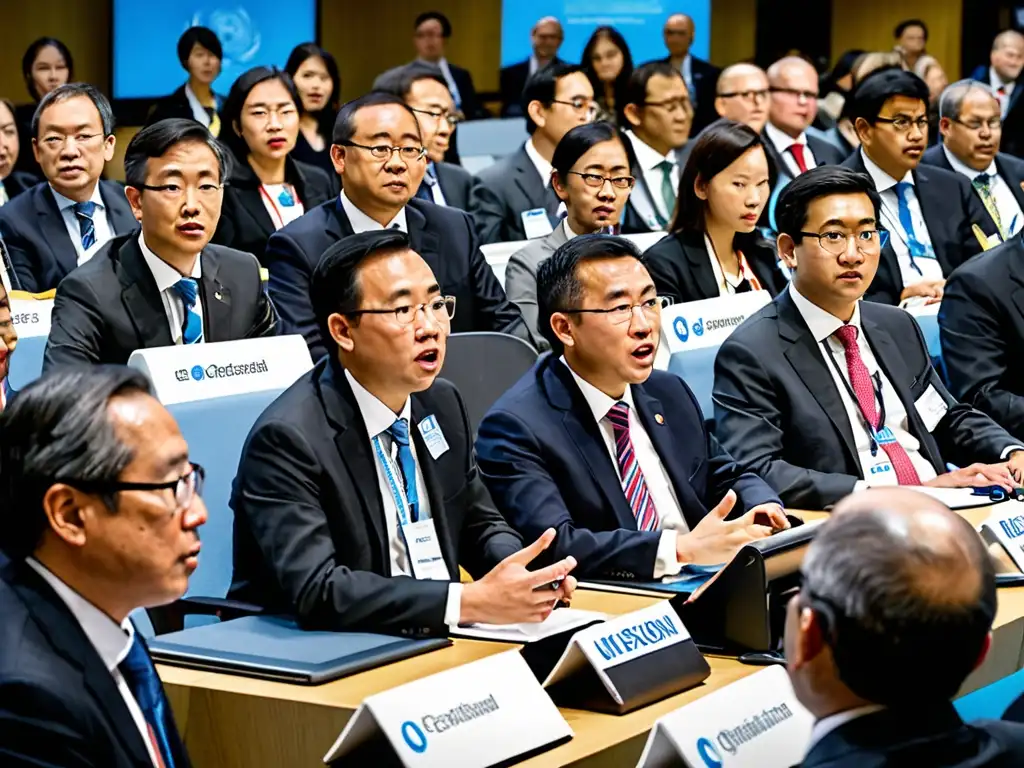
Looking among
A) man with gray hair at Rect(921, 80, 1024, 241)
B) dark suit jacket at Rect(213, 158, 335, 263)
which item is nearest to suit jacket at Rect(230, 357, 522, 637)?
dark suit jacket at Rect(213, 158, 335, 263)

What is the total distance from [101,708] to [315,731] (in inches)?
19.6

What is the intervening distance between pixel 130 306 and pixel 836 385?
1.81 m

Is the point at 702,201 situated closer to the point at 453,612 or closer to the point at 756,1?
the point at 453,612

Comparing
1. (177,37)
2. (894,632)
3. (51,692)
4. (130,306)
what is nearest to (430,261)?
(130,306)

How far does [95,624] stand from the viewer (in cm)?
191

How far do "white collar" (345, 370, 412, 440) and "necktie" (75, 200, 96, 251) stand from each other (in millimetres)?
3114

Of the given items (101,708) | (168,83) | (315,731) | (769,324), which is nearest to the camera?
(101,708)

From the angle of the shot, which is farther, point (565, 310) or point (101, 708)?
point (565, 310)

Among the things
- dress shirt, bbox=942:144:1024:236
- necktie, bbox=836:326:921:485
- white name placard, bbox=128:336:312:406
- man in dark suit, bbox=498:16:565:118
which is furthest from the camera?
man in dark suit, bbox=498:16:565:118

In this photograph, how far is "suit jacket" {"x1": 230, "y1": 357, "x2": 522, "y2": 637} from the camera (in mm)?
2691

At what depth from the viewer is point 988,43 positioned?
13773 mm

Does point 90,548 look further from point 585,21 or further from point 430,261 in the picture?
point 585,21

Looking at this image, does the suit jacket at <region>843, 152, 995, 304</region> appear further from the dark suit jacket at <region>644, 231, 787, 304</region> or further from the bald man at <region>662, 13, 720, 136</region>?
the bald man at <region>662, 13, 720, 136</region>

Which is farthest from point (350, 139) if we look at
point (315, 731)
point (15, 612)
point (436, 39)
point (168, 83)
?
point (436, 39)
